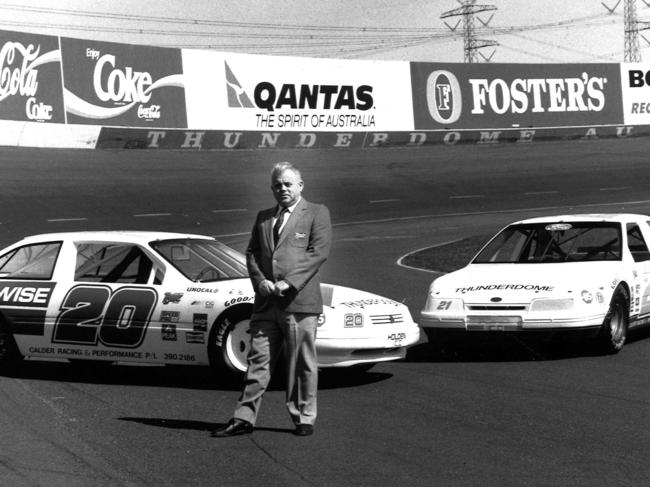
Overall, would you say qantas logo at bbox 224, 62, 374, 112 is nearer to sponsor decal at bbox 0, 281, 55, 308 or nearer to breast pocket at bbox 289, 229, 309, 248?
sponsor decal at bbox 0, 281, 55, 308

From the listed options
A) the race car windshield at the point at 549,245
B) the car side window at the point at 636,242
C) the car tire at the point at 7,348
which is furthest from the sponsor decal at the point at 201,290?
the car side window at the point at 636,242

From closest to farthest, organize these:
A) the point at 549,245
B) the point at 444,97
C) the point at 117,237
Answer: the point at 117,237 < the point at 549,245 < the point at 444,97

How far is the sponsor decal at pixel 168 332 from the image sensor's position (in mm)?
9570

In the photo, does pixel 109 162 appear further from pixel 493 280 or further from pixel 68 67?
pixel 493 280

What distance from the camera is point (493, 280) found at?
437 inches

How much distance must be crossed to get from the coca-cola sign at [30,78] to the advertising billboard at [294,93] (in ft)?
15.4

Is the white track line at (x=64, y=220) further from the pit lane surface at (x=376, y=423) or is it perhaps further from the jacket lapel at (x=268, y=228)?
the jacket lapel at (x=268, y=228)

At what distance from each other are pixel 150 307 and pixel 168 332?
29cm

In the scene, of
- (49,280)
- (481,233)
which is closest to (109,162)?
(481,233)

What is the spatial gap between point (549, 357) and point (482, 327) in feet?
2.43

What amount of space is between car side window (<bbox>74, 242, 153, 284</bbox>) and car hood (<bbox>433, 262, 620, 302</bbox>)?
2.73 meters

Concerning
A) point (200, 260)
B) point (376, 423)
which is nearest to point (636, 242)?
point (200, 260)

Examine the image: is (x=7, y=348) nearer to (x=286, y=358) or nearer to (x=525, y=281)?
(x=286, y=358)

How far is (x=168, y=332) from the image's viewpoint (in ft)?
31.4
